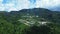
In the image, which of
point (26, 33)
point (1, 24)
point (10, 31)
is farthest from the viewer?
point (1, 24)

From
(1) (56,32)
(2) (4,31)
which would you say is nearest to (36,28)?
(1) (56,32)

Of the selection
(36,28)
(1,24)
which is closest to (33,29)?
(36,28)

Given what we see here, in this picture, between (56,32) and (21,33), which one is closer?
(21,33)

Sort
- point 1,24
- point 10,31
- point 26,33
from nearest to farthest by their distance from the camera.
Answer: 1. point 26,33
2. point 10,31
3. point 1,24

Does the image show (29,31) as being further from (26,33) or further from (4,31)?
(4,31)

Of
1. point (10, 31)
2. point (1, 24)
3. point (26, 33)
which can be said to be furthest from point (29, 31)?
point (1, 24)

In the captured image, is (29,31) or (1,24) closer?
(29,31)

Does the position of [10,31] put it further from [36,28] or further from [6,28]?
[36,28]

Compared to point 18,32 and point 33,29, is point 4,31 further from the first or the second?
point 33,29
